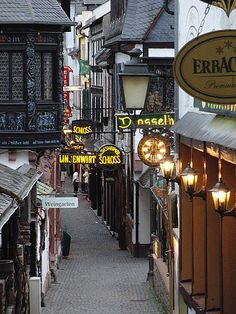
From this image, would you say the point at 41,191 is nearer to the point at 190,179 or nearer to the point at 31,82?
the point at 31,82

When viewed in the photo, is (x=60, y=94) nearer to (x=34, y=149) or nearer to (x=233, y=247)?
(x=34, y=149)

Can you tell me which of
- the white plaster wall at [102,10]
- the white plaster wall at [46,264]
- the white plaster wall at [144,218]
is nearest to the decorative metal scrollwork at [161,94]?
the white plaster wall at [46,264]

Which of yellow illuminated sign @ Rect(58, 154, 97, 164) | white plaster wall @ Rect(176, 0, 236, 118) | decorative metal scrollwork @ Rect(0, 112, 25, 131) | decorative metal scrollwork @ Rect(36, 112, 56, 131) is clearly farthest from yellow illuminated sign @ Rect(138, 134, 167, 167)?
yellow illuminated sign @ Rect(58, 154, 97, 164)

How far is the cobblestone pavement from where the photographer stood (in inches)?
998

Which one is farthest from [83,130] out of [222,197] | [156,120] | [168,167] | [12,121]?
[222,197]

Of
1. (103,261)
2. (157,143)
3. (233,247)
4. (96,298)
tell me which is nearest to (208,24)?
(233,247)

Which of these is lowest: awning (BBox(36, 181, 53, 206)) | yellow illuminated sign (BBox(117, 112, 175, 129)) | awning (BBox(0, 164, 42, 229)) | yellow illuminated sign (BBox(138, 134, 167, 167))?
awning (BBox(36, 181, 53, 206))

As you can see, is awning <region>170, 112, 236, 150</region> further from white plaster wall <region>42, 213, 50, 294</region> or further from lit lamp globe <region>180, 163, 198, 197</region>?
white plaster wall <region>42, 213, 50, 294</region>

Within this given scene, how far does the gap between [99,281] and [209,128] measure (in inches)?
678

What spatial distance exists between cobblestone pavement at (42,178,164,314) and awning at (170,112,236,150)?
8.66 meters

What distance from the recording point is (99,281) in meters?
30.2

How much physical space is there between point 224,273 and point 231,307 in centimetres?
50

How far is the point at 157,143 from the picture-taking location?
74.7 feet

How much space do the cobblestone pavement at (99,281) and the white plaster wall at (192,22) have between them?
772cm
